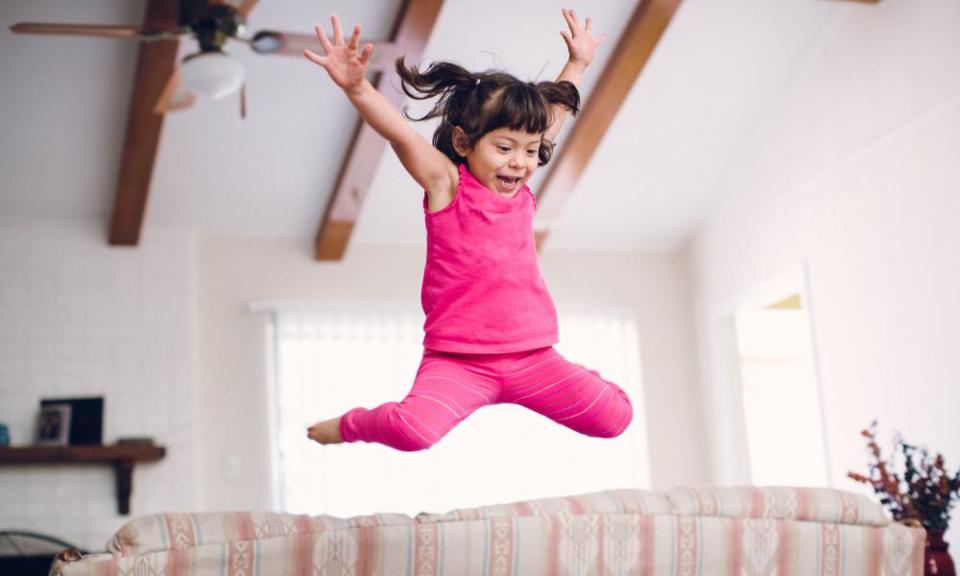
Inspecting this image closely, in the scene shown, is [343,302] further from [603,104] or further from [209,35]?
[209,35]

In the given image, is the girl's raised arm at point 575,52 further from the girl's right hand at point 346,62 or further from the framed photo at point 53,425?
the framed photo at point 53,425

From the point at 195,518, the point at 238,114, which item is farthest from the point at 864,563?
the point at 238,114

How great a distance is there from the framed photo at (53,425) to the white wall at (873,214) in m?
4.12

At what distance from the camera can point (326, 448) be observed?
6.80 m

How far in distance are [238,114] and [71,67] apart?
881mm

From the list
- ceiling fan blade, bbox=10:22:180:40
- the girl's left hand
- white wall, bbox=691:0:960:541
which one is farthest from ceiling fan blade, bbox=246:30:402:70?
white wall, bbox=691:0:960:541

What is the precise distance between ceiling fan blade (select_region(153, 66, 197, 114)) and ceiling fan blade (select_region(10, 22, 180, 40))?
165mm

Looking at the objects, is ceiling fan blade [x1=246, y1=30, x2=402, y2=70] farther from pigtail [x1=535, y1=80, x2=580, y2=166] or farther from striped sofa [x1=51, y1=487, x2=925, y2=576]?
striped sofa [x1=51, y1=487, x2=925, y2=576]

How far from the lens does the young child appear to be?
2.39 meters

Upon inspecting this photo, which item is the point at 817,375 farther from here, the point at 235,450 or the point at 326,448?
the point at 235,450

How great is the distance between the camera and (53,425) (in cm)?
634

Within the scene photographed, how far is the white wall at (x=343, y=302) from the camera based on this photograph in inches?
267

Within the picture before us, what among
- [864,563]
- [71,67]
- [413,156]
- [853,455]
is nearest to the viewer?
[413,156]

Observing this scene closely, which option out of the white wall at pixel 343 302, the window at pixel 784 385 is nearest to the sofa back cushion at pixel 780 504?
the white wall at pixel 343 302
